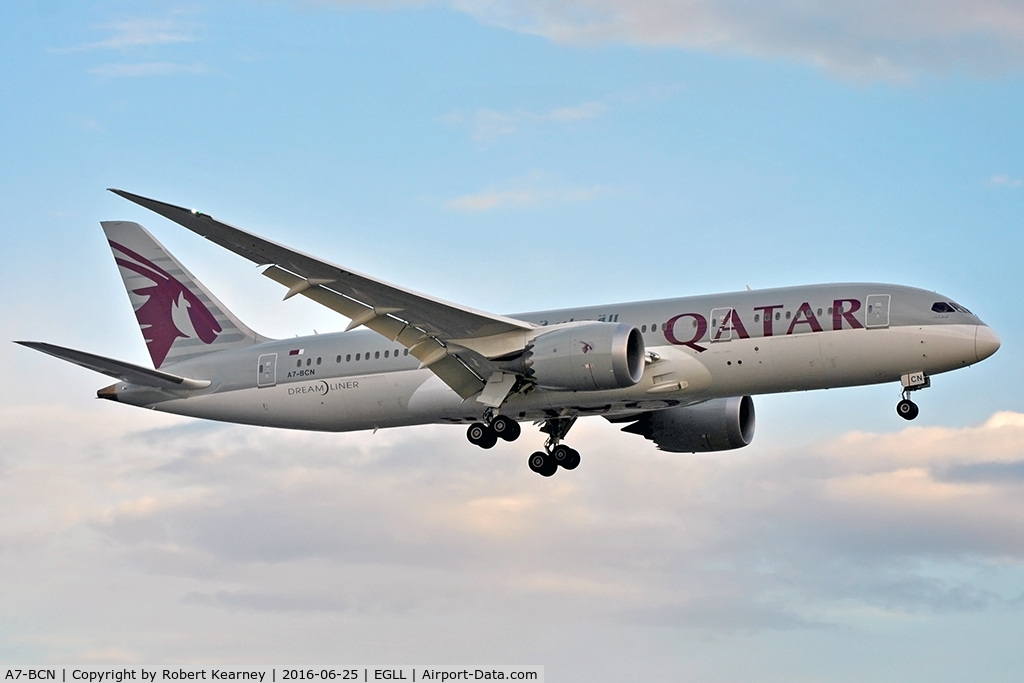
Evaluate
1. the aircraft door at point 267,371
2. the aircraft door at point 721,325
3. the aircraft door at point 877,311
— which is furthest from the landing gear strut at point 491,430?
the aircraft door at point 877,311

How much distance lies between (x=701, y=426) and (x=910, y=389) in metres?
9.02

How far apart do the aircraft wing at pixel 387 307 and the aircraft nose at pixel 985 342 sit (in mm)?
11349

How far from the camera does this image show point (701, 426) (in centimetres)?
4406

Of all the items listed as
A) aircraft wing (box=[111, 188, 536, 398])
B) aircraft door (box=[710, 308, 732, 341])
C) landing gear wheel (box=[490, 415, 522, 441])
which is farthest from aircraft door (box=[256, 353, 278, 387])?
aircraft door (box=[710, 308, 732, 341])

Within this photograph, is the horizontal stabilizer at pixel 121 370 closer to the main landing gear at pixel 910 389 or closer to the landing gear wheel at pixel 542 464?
the landing gear wheel at pixel 542 464

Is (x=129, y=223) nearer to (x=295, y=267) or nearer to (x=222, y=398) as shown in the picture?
(x=222, y=398)

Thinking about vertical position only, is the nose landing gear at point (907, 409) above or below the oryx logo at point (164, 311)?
below

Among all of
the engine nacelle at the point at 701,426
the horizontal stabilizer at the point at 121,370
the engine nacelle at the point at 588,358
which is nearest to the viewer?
the engine nacelle at the point at 588,358

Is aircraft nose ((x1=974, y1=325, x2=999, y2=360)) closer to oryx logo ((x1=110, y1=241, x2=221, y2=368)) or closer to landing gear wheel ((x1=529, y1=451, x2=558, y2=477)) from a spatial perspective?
landing gear wheel ((x1=529, y1=451, x2=558, y2=477))

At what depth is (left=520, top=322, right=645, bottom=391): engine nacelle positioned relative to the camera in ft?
117

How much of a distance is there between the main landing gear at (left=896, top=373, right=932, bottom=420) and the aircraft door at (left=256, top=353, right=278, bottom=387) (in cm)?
1824

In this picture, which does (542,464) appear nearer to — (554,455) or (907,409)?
(554,455)

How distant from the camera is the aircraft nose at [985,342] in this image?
3556 centimetres

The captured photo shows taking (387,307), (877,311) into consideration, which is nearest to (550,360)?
(387,307)
